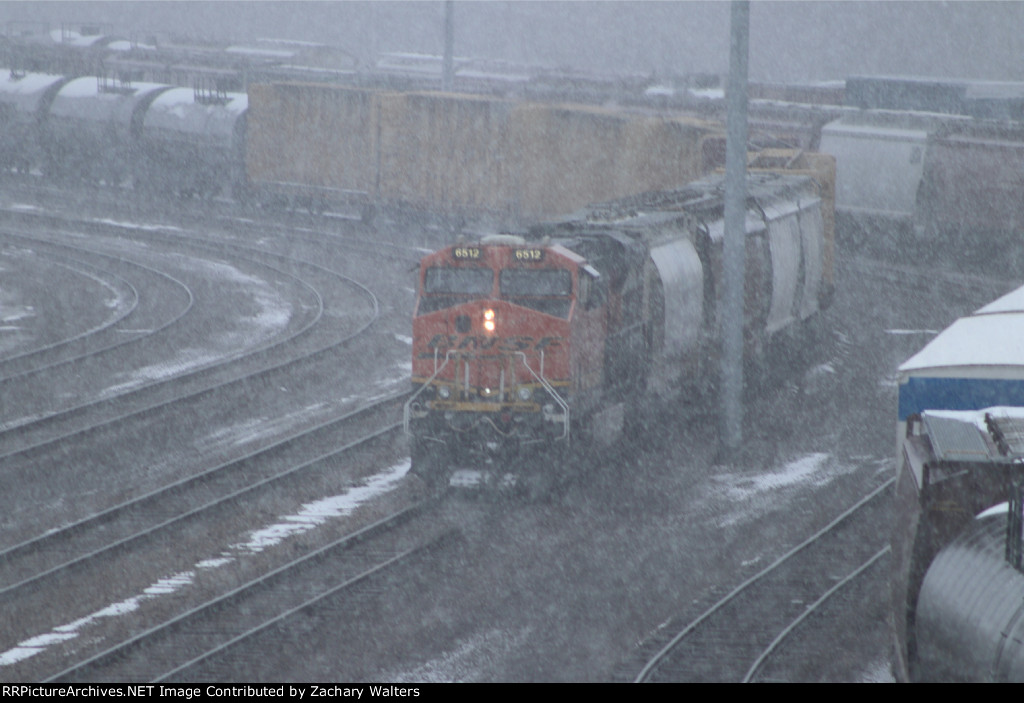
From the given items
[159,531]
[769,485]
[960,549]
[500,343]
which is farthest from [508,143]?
[960,549]

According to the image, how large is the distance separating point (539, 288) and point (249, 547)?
4489mm

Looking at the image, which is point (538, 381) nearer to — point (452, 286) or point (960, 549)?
point (452, 286)

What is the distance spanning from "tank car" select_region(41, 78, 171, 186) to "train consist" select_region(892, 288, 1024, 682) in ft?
116

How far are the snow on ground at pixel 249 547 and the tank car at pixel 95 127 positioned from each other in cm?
2837

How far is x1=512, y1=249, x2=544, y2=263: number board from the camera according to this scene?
15086 mm

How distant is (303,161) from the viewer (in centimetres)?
3881

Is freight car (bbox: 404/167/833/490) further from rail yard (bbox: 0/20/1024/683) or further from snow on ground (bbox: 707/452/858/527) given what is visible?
snow on ground (bbox: 707/452/858/527)

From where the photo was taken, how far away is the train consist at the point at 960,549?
827 centimetres

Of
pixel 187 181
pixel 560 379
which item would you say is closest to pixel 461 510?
pixel 560 379

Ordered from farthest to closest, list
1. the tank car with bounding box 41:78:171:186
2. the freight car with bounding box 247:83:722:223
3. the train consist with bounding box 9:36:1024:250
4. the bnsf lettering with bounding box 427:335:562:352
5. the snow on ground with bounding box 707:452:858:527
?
the tank car with bounding box 41:78:171:186 < the freight car with bounding box 247:83:722:223 < the train consist with bounding box 9:36:1024:250 < the snow on ground with bounding box 707:452:858:527 < the bnsf lettering with bounding box 427:335:562:352

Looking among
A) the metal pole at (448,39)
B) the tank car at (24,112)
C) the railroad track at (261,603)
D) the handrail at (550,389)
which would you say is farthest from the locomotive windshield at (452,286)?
the tank car at (24,112)

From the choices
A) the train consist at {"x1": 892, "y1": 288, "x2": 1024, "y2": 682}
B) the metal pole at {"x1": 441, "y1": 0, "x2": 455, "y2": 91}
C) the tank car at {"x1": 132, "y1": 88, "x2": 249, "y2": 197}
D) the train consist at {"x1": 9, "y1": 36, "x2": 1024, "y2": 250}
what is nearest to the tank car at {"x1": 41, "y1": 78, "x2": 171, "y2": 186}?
the train consist at {"x1": 9, "y1": 36, "x2": 1024, "y2": 250}

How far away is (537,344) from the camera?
14.9 meters

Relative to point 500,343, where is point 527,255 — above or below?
above
